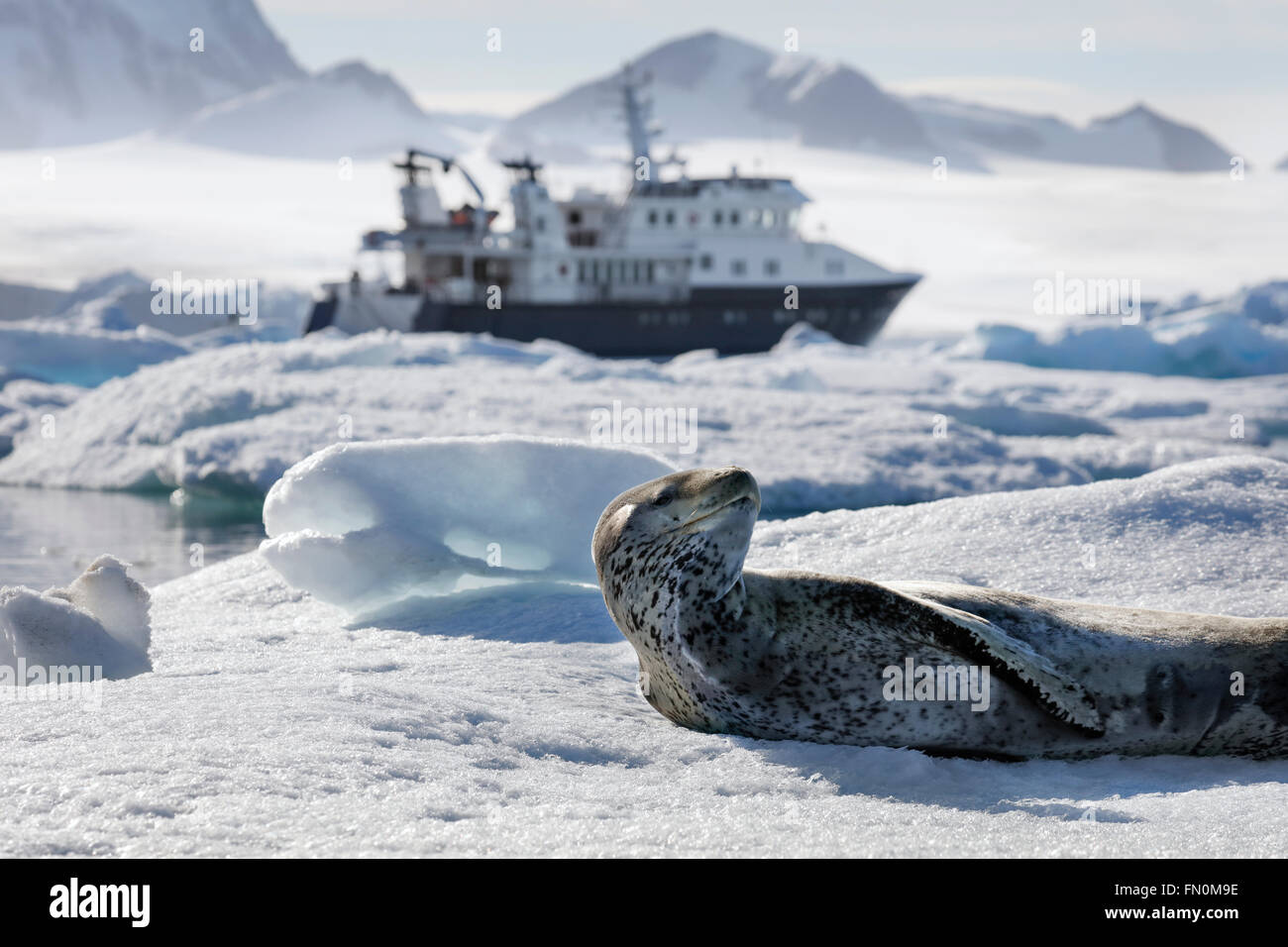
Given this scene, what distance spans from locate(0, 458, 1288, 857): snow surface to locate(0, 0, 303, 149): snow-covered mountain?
16037 centimetres

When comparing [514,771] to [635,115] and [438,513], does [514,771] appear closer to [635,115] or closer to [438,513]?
[438,513]

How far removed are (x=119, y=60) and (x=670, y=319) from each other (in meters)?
145

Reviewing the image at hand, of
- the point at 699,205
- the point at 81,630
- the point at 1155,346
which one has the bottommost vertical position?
the point at 81,630

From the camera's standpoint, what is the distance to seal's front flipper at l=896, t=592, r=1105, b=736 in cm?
360

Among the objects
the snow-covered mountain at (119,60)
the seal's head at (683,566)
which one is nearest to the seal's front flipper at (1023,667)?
the seal's head at (683,566)

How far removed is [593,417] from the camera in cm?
1617

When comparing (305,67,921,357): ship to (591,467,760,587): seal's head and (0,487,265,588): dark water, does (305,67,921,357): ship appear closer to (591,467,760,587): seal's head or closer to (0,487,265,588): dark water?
(0,487,265,588): dark water

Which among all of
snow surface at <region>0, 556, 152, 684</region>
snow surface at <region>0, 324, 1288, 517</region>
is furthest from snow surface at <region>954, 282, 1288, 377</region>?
snow surface at <region>0, 556, 152, 684</region>

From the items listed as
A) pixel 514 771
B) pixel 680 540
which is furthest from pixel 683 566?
pixel 514 771

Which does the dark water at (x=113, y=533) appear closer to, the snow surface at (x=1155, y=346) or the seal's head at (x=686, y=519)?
the seal's head at (x=686, y=519)

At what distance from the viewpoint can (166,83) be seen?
160750 millimetres
